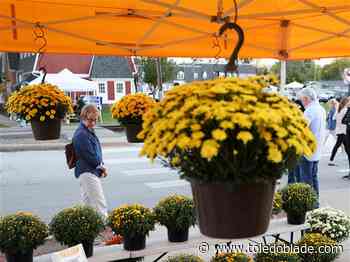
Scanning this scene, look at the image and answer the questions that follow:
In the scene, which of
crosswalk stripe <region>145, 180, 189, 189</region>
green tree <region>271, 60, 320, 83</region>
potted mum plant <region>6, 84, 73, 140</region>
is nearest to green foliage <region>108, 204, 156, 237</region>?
potted mum plant <region>6, 84, 73, 140</region>

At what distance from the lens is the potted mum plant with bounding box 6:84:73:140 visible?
11.4 feet

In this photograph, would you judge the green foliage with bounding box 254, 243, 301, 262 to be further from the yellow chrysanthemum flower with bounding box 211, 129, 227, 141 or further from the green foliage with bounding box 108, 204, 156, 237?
the yellow chrysanthemum flower with bounding box 211, 129, 227, 141

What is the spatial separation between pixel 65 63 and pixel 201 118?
35.3 m

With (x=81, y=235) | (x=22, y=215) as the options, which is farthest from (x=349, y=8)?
(x=22, y=215)

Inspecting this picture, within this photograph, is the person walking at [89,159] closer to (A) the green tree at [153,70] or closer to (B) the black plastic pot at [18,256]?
(B) the black plastic pot at [18,256]

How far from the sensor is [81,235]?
3.22 m

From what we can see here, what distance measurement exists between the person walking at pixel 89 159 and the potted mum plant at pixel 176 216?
1.93m

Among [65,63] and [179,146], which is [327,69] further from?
[179,146]

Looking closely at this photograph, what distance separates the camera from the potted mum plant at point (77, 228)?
10.6 feet

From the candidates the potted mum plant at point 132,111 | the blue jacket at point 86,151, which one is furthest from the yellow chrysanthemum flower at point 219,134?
the blue jacket at point 86,151

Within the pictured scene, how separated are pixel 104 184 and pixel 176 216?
604cm

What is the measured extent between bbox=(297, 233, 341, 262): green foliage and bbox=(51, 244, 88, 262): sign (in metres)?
2.08

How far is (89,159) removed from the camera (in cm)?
546

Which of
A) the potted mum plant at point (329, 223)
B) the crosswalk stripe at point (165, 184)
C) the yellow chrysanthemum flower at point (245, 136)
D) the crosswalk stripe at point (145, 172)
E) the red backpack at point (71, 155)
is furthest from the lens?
the crosswalk stripe at point (145, 172)
